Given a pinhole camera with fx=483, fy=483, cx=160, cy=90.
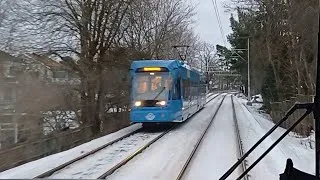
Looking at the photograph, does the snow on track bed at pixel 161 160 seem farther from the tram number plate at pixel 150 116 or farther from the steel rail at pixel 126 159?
the tram number plate at pixel 150 116

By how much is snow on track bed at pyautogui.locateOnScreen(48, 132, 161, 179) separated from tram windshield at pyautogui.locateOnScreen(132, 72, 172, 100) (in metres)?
3.19

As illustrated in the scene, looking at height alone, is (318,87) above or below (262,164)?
above

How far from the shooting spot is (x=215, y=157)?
13.0 m

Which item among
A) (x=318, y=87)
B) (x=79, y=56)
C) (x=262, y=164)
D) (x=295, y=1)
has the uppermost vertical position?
(x=295, y=1)

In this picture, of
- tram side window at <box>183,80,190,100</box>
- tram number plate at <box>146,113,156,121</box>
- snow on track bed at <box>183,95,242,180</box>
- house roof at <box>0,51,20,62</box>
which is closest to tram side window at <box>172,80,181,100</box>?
tram number plate at <box>146,113,156,121</box>

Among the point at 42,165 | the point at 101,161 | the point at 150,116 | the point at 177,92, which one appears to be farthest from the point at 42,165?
the point at 177,92

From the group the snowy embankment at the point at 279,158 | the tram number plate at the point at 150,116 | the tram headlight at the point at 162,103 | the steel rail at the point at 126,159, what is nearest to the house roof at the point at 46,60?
the tram number plate at the point at 150,116

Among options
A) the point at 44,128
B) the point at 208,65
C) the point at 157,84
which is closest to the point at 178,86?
the point at 157,84

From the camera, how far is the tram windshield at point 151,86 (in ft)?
67.2

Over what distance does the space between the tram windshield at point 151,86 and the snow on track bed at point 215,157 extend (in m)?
2.63

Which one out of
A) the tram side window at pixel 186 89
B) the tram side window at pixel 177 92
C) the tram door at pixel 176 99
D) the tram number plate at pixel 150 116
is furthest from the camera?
the tram side window at pixel 186 89

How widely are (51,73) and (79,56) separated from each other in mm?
2510

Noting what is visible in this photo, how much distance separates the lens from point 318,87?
137 inches

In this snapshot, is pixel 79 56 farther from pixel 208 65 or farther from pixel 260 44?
pixel 208 65
